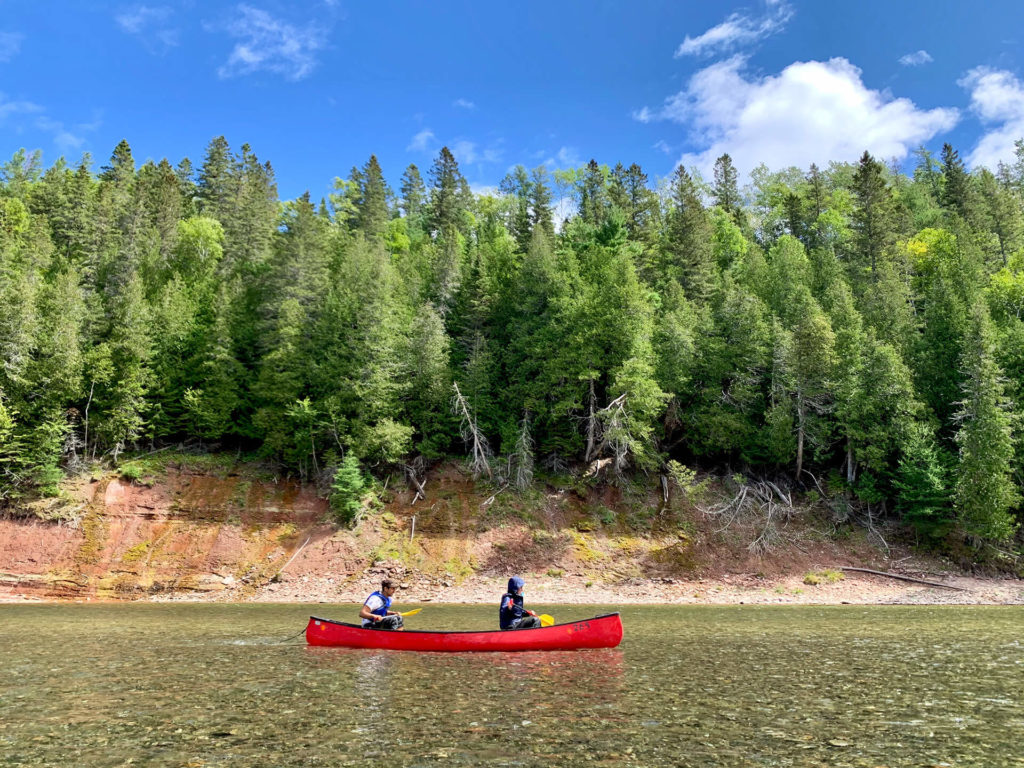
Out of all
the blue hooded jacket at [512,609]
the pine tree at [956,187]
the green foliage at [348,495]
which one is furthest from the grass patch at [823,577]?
the pine tree at [956,187]

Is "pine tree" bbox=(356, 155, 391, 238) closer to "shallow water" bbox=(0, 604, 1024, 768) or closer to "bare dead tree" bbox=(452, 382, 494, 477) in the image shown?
"bare dead tree" bbox=(452, 382, 494, 477)

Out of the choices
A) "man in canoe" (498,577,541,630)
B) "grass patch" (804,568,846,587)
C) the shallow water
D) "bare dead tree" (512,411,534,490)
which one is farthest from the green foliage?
"grass patch" (804,568,846,587)

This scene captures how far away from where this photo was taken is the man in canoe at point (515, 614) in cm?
1889

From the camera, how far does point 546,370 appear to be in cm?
4419

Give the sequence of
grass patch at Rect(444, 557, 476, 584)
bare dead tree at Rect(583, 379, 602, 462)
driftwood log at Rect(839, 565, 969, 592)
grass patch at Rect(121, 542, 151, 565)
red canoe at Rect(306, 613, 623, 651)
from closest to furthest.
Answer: red canoe at Rect(306, 613, 623, 651) < driftwood log at Rect(839, 565, 969, 592) < grass patch at Rect(444, 557, 476, 584) < grass patch at Rect(121, 542, 151, 565) < bare dead tree at Rect(583, 379, 602, 462)

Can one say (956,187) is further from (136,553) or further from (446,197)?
(136,553)

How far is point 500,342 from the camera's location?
50.5 m

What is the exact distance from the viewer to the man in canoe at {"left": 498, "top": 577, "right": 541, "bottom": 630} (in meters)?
18.9

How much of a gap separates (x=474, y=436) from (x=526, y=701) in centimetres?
3342

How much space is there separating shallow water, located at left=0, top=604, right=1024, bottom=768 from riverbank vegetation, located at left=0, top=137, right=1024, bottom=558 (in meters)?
20.8

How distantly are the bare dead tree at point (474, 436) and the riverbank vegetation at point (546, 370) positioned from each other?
167 millimetres

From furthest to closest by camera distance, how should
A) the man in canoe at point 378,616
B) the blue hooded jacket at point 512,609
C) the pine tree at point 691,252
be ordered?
1. the pine tree at point 691,252
2. the man in canoe at point 378,616
3. the blue hooded jacket at point 512,609

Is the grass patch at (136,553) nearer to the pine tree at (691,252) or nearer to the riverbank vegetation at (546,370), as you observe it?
the riverbank vegetation at (546,370)

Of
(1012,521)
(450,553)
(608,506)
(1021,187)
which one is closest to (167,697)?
(450,553)
